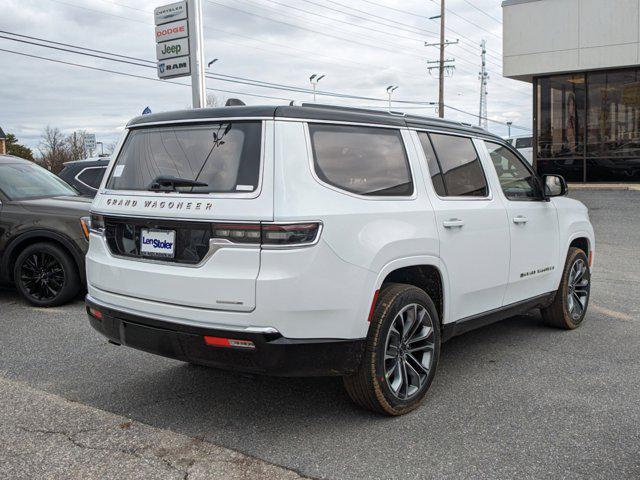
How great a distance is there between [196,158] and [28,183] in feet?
17.1

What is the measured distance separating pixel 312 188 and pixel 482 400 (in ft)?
6.23

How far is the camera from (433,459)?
3.39 meters

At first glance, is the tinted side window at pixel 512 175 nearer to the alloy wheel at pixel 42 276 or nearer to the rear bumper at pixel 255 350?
the rear bumper at pixel 255 350

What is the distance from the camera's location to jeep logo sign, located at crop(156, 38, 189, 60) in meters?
15.2

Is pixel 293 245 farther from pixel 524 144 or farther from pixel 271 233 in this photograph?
pixel 524 144

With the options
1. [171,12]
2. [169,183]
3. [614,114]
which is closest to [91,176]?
[171,12]

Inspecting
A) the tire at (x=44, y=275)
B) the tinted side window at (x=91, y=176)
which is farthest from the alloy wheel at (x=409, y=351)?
the tinted side window at (x=91, y=176)

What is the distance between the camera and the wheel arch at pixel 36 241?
7.06m

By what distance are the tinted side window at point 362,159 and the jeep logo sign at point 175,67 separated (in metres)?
11.9

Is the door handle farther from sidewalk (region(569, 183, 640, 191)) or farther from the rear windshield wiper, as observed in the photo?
sidewalk (region(569, 183, 640, 191))

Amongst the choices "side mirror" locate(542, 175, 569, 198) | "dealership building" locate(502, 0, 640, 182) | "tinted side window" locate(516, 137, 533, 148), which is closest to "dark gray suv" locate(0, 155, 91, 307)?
"side mirror" locate(542, 175, 569, 198)

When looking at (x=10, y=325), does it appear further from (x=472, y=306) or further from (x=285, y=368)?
(x=472, y=306)

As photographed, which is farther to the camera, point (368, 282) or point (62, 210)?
point (62, 210)

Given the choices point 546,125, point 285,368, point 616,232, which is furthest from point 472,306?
point 546,125
